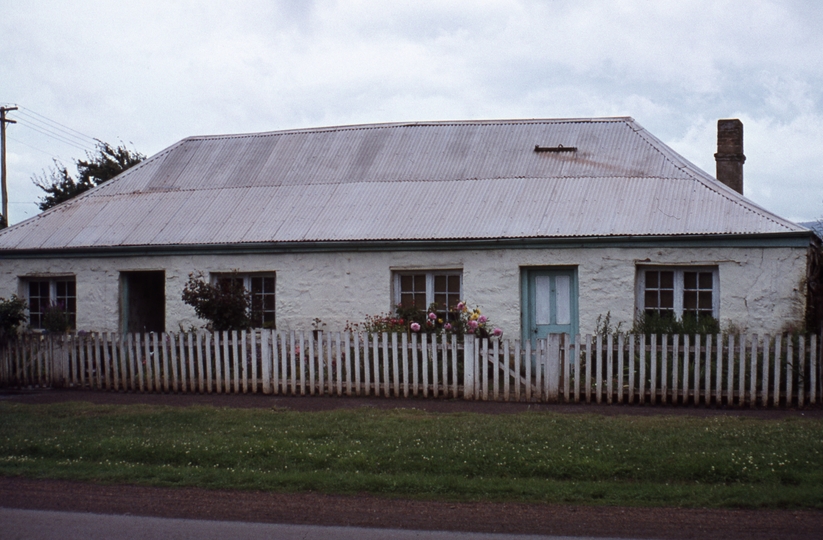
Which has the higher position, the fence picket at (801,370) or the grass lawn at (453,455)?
the fence picket at (801,370)

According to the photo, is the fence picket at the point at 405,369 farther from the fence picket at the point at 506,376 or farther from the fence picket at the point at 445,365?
the fence picket at the point at 506,376

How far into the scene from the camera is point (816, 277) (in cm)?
1383

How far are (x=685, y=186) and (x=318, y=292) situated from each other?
691cm

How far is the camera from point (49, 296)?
54.7 ft

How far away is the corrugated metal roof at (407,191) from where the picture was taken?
45.8 feet

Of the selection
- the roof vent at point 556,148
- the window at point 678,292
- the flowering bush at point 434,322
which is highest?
the roof vent at point 556,148

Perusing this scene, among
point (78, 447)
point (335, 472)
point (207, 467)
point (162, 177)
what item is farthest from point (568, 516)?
point (162, 177)

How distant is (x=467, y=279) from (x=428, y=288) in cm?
85

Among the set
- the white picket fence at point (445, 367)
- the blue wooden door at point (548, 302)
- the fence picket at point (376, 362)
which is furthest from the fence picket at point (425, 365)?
the blue wooden door at point (548, 302)

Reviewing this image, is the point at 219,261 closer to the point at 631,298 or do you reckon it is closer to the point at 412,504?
the point at 631,298

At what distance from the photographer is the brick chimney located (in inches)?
706

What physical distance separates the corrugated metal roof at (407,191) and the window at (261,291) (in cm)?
79

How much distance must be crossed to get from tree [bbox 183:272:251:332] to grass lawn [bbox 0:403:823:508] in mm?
3754

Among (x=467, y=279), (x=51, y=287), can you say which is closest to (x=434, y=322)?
(x=467, y=279)
